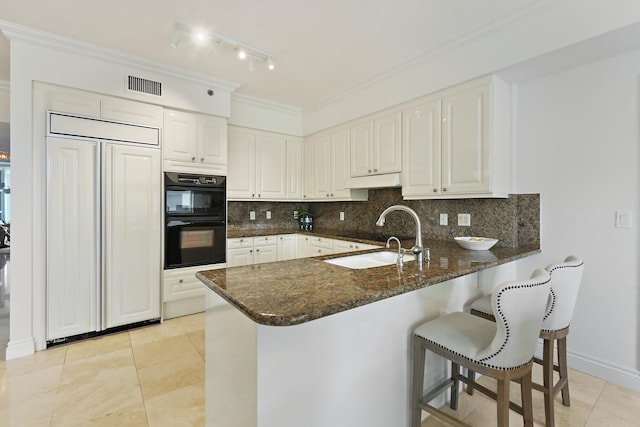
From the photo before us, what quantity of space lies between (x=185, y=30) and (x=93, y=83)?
3.60 feet

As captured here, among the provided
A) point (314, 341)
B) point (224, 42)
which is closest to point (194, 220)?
point (224, 42)

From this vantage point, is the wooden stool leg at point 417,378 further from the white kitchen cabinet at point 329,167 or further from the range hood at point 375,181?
the white kitchen cabinet at point 329,167

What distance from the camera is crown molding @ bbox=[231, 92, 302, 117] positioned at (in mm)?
3881

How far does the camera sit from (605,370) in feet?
7.07

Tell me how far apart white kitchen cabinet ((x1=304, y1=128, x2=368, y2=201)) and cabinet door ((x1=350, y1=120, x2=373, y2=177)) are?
110 millimetres

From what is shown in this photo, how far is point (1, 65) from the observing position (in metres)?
2.87

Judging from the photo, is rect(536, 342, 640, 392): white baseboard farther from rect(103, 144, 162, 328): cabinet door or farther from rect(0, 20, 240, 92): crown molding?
rect(0, 20, 240, 92): crown molding

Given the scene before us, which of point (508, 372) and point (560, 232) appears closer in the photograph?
point (508, 372)

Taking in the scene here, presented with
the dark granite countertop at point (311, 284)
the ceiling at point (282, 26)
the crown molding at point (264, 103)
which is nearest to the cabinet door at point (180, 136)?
the ceiling at point (282, 26)

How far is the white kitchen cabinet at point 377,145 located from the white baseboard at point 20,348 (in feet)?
11.3

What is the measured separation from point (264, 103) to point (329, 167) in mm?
1262

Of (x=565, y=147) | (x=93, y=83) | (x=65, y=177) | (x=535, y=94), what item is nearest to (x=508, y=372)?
(x=565, y=147)

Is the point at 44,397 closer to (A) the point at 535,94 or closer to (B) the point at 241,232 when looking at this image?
(B) the point at 241,232

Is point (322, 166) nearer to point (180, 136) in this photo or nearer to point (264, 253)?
point (264, 253)
